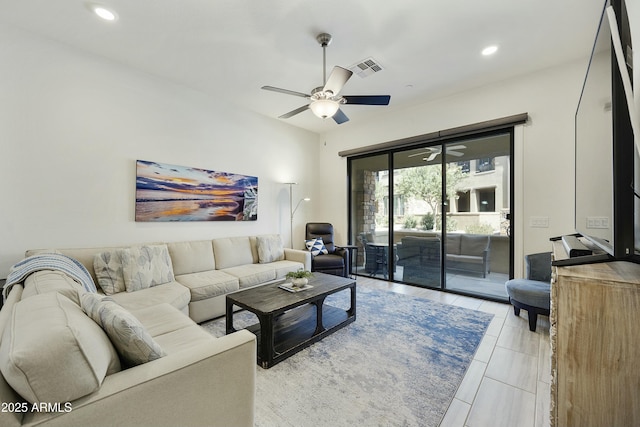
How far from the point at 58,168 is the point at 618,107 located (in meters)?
4.22

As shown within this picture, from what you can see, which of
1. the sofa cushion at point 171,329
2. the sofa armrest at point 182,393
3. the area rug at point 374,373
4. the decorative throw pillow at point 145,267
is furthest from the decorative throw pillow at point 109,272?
→ the sofa armrest at point 182,393

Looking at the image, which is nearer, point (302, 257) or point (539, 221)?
point (539, 221)

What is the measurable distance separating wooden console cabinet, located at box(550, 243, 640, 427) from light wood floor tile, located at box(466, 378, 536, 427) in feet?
1.94

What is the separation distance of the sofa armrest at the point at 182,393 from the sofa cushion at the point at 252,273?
206 cm

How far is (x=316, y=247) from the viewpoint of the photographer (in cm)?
471

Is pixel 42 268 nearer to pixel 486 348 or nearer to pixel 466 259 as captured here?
Answer: pixel 486 348

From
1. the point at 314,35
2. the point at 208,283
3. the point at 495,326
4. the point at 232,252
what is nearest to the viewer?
the point at 314,35

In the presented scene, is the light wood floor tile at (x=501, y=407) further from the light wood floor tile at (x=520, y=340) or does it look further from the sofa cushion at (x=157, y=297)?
the sofa cushion at (x=157, y=297)

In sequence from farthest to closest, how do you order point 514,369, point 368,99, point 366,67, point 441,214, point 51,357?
point 441,214, point 366,67, point 368,99, point 514,369, point 51,357

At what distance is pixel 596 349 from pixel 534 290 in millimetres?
1947

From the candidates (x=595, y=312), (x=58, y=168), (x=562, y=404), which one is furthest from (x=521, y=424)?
(x=58, y=168)

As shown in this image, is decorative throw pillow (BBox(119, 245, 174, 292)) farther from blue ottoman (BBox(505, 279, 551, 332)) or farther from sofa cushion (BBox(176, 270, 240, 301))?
blue ottoman (BBox(505, 279, 551, 332))

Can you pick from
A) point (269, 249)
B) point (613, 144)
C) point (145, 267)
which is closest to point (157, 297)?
point (145, 267)

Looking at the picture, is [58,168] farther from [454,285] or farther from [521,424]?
[454,285]
